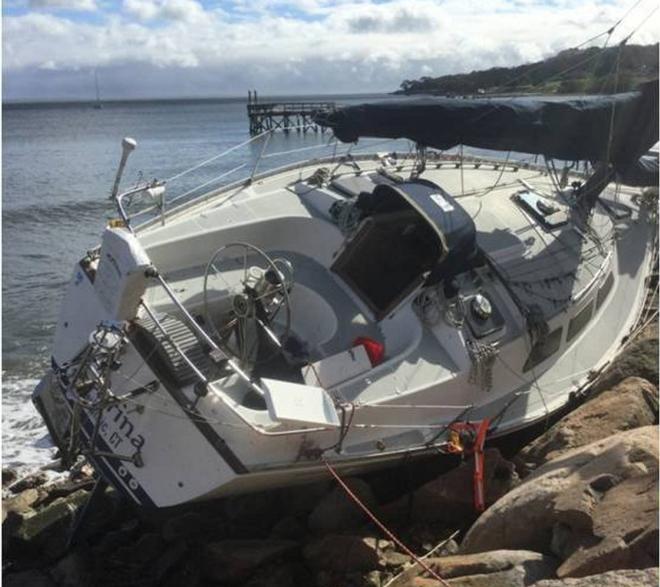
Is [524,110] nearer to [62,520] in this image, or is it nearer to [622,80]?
[622,80]

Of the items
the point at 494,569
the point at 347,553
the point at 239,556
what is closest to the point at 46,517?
the point at 239,556

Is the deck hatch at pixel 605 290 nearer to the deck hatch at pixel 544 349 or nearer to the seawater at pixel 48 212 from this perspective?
the deck hatch at pixel 544 349

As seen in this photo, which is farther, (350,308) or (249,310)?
(350,308)

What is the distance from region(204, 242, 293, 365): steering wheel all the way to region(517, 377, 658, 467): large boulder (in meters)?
2.96

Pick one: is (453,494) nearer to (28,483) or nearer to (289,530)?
(289,530)

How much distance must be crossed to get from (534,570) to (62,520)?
18.6ft

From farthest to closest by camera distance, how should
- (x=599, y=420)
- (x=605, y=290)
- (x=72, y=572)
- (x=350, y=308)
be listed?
(x=605, y=290) < (x=350, y=308) < (x=599, y=420) < (x=72, y=572)

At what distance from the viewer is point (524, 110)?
374 inches

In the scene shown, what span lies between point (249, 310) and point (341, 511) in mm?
2185

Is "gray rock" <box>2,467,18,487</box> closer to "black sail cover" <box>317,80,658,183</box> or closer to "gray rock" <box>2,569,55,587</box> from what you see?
"gray rock" <box>2,569,55,587</box>

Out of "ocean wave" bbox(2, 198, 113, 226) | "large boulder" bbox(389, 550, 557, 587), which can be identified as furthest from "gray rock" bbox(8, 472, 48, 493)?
"ocean wave" bbox(2, 198, 113, 226)

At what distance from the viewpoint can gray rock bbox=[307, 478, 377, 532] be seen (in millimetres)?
7246

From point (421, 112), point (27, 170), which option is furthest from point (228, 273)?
point (27, 170)

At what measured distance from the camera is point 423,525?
23.6 feet
